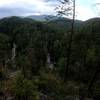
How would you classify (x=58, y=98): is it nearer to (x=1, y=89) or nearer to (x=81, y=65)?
(x=1, y=89)

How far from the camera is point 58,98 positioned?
1552 cm

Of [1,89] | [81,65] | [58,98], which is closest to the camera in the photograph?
[58,98]

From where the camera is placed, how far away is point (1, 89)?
16938 mm

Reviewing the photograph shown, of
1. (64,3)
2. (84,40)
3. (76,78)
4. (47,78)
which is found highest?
(64,3)

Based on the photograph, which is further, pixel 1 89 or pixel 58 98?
pixel 1 89

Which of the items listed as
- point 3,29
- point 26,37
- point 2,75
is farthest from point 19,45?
point 2,75

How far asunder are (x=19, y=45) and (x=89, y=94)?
6001 cm

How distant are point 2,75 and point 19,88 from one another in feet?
33.1

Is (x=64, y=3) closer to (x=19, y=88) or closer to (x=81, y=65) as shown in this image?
(x=19, y=88)

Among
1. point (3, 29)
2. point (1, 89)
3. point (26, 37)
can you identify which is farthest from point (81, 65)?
point (3, 29)

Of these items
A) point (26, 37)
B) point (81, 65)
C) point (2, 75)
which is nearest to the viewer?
point (2, 75)

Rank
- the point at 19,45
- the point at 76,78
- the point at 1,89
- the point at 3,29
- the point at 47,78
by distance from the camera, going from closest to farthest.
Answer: the point at 1,89, the point at 47,78, the point at 76,78, the point at 19,45, the point at 3,29

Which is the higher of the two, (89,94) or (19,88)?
(19,88)

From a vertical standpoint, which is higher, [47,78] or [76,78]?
[47,78]
